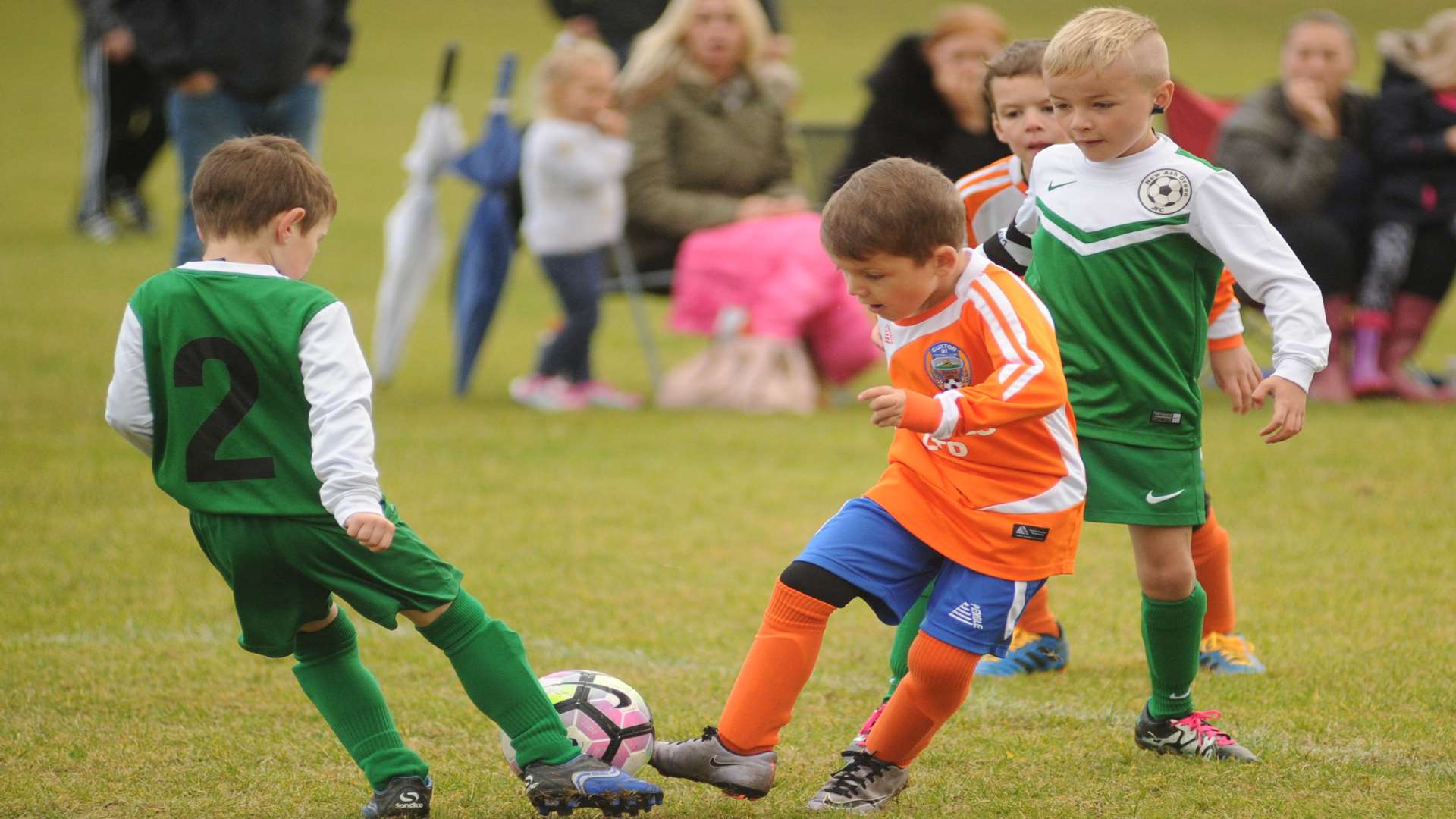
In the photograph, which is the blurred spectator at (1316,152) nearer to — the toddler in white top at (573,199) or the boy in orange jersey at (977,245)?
the toddler in white top at (573,199)

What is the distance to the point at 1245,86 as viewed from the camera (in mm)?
22750

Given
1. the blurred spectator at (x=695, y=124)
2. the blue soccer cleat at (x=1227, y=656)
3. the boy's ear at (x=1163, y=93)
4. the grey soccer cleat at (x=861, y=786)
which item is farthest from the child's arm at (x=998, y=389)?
the blurred spectator at (x=695, y=124)

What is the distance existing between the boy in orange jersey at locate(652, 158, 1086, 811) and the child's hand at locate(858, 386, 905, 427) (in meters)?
0.14

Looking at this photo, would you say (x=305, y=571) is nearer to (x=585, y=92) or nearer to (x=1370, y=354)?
(x=585, y=92)

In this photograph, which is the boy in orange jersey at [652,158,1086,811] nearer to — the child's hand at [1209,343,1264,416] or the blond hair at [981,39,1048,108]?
the child's hand at [1209,343,1264,416]

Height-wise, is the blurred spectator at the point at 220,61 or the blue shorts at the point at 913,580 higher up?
the blurred spectator at the point at 220,61

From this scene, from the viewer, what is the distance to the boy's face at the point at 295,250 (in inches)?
121

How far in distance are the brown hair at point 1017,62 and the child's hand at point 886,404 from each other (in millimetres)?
1325

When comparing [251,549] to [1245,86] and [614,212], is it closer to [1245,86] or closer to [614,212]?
[614,212]

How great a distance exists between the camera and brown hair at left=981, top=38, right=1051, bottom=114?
3.86m

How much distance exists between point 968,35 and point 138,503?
14.6 ft

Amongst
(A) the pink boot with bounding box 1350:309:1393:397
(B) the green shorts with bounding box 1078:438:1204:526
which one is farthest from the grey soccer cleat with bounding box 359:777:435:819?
(A) the pink boot with bounding box 1350:309:1393:397

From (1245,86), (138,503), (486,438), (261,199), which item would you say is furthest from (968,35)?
(1245,86)

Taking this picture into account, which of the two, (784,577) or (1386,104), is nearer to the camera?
(784,577)
